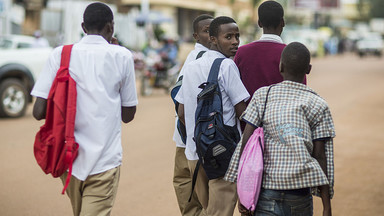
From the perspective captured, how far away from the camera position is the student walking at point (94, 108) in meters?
3.48

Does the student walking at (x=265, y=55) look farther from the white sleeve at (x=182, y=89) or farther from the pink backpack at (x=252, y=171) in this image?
the pink backpack at (x=252, y=171)

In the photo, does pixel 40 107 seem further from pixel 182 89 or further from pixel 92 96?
pixel 182 89

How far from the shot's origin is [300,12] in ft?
263

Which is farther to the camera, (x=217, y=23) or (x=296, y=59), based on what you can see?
(x=217, y=23)

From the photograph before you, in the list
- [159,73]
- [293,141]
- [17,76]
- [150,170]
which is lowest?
[150,170]

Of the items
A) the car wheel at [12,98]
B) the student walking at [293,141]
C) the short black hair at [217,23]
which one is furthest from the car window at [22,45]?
the student walking at [293,141]

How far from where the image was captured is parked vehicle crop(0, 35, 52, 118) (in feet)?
40.7

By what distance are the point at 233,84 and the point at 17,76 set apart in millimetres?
10089

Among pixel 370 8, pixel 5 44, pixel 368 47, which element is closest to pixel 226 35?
pixel 5 44

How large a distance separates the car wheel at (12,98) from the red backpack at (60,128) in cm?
939

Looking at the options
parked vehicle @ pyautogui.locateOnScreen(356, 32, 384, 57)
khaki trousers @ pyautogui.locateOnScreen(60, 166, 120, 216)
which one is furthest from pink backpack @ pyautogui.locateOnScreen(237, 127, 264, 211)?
parked vehicle @ pyautogui.locateOnScreen(356, 32, 384, 57)

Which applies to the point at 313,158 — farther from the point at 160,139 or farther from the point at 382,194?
the point at 160,139

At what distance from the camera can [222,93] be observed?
3.79m

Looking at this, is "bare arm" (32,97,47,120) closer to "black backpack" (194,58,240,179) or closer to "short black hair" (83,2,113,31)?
"short black hair" (83,2,113,31)
